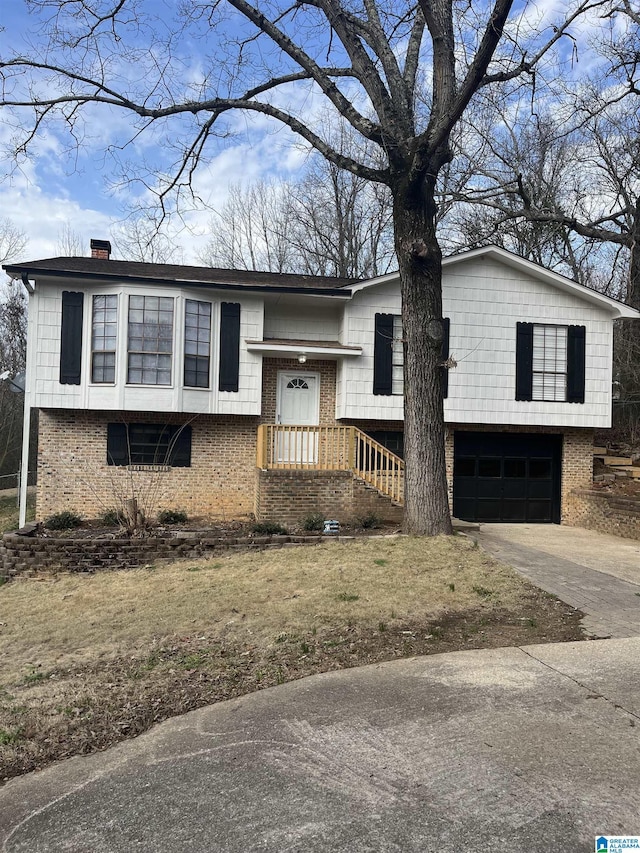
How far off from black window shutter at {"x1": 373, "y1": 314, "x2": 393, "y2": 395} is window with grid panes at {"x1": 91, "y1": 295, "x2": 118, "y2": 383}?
5.68 m

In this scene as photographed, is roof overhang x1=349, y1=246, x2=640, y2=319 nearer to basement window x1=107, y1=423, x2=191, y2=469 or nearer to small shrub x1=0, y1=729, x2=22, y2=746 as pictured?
basement window x1=107, y1=423, x2=191, y2=469

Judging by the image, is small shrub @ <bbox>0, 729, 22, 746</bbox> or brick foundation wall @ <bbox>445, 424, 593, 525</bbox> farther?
brick foundation wall @ <bbox>445, 424, 593, 525</bbox>

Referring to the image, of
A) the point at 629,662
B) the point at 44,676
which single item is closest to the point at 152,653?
the point at 44,676

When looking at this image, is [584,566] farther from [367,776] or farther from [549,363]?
[549,363]

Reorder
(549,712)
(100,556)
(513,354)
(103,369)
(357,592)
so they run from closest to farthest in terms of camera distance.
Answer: (549,712)
(357,592)
(100,556)
(103,369)
(513,354)

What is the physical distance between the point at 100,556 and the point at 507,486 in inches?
386

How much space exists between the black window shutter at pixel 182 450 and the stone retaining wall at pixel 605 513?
9.06 meters

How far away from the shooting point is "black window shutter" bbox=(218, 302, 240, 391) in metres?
14.2

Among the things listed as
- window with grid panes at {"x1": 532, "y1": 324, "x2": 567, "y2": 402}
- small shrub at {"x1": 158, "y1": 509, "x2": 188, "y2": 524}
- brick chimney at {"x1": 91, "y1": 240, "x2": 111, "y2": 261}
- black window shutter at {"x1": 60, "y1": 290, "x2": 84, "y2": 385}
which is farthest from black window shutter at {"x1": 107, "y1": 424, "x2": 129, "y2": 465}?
window with grid panes at {"x1": 532, "y1": 324, "x2": 567, "y2": 402}

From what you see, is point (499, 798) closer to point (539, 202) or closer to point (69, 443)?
point (69, 443)

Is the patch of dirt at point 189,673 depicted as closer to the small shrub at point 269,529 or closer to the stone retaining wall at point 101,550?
the stone retaining wall at point 101,550

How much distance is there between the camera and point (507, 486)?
15.9 metres

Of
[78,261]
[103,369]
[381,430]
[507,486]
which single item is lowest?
[507,486]

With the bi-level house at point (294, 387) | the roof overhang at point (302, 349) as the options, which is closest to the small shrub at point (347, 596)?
the bi-level house at point (294, 387)
